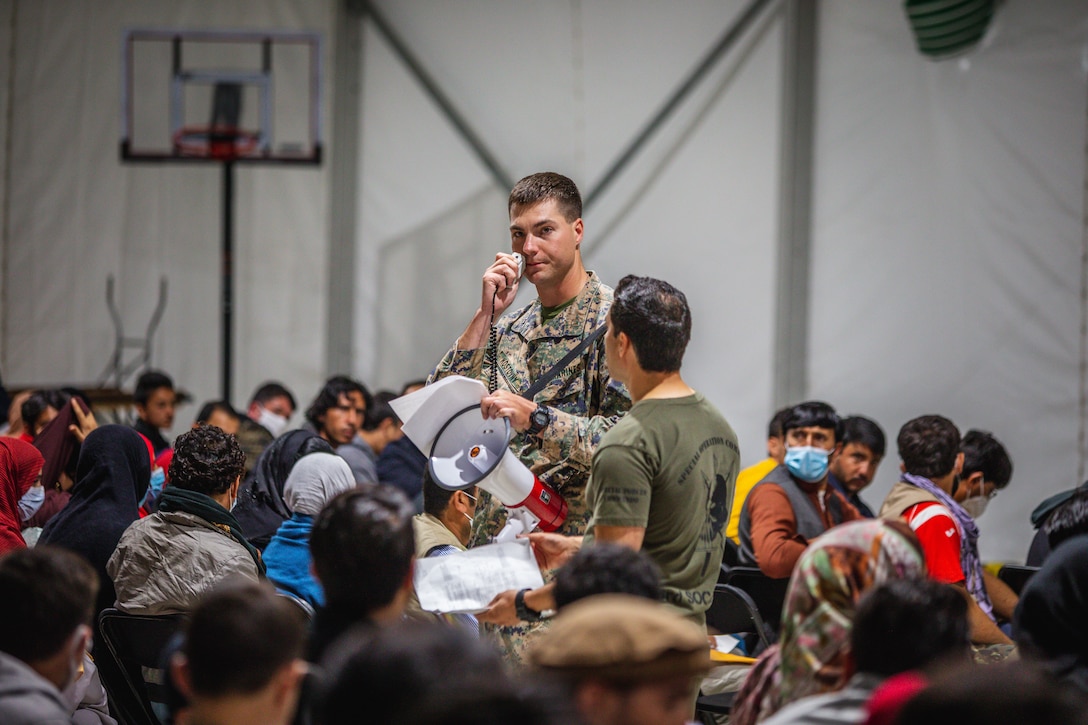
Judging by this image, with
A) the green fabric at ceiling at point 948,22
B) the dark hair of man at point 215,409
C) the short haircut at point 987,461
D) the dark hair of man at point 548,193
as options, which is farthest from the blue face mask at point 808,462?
the green fabric at ceiling at point 948,22

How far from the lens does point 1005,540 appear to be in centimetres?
724

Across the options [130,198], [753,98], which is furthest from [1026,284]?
[130,198]

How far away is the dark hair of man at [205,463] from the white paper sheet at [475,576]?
1126mm

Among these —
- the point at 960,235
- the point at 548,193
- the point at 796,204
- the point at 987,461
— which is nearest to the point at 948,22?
the point at 960,235

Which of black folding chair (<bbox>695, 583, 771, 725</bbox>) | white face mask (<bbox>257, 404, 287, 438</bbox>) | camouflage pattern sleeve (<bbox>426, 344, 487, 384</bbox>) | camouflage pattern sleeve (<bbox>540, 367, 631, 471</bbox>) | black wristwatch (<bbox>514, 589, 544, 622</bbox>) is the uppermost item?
camouflage pattern sleeve (<bbox>426, 344, 487, 384</bbox>)

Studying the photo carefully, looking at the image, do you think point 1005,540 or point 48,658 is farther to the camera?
point 1005,540

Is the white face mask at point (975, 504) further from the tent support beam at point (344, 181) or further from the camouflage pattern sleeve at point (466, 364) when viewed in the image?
the tent support beam at point (344, 181)

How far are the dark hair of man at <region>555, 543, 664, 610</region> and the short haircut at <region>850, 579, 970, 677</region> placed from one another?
357 millimetres

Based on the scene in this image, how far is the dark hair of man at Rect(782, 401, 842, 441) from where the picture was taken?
4.55m

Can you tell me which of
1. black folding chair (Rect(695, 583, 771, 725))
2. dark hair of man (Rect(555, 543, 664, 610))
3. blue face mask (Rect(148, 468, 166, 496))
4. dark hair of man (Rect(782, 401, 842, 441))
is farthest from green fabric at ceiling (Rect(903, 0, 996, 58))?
dark hair of man (Rect(555, 543, 664, 610))

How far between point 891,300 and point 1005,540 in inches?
66.6

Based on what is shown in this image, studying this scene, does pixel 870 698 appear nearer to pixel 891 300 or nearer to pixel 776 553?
pixel 776 553

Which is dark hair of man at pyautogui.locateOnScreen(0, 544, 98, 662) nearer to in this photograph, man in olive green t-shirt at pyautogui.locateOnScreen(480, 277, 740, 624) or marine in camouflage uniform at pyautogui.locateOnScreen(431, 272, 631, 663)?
man in olive green t-shirt at pyautogui.locateOnScreen(480, 277, 740, 624)

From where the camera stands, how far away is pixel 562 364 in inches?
107
